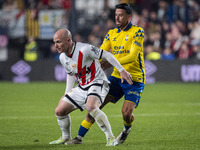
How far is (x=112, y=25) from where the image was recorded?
2122 centimetres

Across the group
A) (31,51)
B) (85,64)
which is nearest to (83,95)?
(85,64)

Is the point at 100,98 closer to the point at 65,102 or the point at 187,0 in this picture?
the point at 65,102

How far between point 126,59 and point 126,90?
504 millimetres

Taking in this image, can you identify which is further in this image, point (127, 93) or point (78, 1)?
point (78, 1)

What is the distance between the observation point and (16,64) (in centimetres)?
2025

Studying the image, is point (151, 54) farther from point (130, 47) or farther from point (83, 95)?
point (83, 95)

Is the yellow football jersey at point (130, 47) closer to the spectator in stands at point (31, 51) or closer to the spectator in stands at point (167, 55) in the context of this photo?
the spectator in stands at point (167, 55)

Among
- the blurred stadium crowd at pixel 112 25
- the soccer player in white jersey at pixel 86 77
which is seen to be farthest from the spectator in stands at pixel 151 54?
the soccer player in white jersey at pixel 86 77

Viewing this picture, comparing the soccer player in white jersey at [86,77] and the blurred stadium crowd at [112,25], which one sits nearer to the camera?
the soccer player in white jersey at [86,77]

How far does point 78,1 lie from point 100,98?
1703 cm

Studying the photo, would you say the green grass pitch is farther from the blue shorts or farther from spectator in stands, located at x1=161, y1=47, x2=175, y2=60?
spectator in stands, located at x1=161, y1=47, x2=175, y2=60

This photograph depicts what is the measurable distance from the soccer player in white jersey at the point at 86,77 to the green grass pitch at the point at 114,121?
430 mm

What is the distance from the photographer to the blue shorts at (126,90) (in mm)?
7098

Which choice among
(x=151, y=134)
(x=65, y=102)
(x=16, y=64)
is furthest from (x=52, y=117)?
(x=16, y=64)
